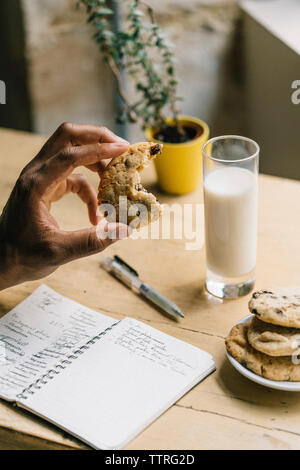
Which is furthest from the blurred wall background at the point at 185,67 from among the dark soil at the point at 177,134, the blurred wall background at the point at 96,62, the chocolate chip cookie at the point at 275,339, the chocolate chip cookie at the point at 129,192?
the chocolate chip cookie at the point at 275,339

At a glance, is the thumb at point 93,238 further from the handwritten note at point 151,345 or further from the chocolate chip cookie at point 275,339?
the chocolate chip cookie at point 275,339

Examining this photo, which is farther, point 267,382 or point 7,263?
point 7,263

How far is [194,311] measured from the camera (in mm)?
1070

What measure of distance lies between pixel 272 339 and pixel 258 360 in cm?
5

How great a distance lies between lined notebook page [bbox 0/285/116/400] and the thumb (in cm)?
16

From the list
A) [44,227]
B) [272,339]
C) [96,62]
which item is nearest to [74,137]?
[44,227]

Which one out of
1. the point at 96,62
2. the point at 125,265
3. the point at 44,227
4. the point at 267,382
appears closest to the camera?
the point at 267,382

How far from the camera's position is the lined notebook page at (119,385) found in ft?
2.69

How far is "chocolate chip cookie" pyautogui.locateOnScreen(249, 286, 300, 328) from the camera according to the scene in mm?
844

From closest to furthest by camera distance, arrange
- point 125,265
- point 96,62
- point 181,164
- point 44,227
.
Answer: point 44,227, point 125,265, point 181,164, point 96,62

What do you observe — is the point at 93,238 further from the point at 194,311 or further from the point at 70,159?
the point at 194,311

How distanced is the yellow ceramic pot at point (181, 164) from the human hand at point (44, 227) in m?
0.37
